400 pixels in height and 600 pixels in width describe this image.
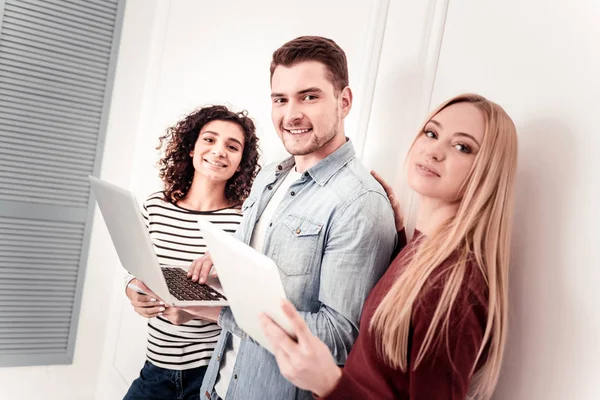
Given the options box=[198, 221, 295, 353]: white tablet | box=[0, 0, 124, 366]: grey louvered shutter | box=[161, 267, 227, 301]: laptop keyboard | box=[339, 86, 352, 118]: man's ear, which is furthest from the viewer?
box=[0, 0, 124, 366]: grey louvered shutter

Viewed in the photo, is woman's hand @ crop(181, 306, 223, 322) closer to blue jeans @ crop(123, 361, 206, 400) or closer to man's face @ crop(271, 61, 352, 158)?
man's face @ crop(271, 61, 352, 158)

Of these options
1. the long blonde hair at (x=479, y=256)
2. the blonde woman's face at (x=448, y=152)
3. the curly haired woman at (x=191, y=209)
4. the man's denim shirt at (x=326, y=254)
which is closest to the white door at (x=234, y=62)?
the curly haired woman at (x=191, y=209)

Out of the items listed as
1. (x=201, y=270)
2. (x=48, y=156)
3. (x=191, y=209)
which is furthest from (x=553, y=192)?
(x=48, y=156)

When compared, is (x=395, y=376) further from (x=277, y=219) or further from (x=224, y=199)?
(x=224, y=199)

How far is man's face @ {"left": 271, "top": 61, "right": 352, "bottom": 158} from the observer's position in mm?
1515

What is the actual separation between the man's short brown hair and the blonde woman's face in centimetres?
38

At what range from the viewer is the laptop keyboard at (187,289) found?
1.44 meters

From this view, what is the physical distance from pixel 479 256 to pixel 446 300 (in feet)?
0.35

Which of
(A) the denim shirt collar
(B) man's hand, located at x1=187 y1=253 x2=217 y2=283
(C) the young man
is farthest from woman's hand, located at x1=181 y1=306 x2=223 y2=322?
(A) the denim shirt collar

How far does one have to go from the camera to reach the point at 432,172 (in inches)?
47.5

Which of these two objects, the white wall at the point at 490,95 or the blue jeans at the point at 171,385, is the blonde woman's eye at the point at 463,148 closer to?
the white wall at the point at 490,95

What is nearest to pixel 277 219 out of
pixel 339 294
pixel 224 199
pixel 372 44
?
pixel 339 294

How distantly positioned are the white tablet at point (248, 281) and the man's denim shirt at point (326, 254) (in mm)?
195

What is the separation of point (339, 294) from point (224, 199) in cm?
109
